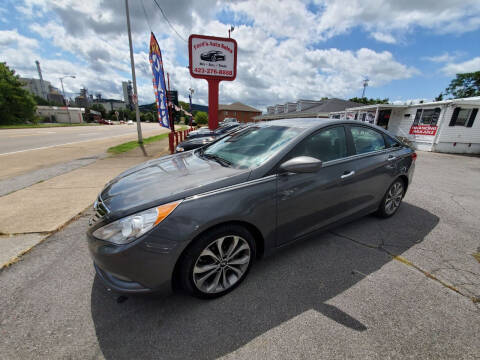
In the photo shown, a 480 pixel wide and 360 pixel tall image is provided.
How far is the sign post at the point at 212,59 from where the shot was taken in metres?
10.3

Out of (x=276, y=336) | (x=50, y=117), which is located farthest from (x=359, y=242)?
(x=50, y=117)

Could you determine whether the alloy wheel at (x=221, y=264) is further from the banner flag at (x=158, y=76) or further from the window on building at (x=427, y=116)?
the window on building at (x=427, y=116)

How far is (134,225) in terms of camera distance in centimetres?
160

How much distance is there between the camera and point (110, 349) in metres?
1.50

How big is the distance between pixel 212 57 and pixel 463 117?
1447 cm

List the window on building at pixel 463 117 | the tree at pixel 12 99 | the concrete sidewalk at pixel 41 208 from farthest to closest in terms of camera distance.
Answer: the tree at pixel 12 99 < the window on building at pixel 463 117 < the concrete sidewalk at pixel 41 208

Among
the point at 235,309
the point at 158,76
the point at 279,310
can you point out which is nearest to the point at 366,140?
the point at 279,310

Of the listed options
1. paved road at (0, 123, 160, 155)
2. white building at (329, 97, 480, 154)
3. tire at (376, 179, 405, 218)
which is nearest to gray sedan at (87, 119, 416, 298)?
tire at (376, 179, 405, 218)

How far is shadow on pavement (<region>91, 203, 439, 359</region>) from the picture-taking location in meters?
1.54

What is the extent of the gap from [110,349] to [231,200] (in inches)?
52.9

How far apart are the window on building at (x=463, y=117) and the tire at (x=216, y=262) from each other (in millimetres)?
16492

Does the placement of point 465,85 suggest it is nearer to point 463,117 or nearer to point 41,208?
point 463,117

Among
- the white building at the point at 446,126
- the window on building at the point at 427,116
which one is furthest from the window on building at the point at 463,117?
the window on building at the point at 427,116

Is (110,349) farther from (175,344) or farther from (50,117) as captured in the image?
(50,117)
